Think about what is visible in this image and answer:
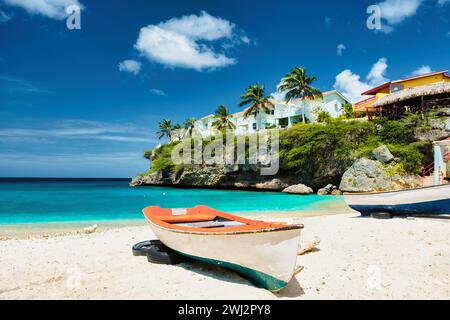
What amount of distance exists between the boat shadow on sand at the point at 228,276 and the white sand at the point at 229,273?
0.06 ft

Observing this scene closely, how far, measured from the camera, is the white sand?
4848 millimetres

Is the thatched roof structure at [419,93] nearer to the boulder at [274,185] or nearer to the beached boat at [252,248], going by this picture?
the boulder at [274,185]

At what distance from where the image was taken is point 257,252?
4.52m

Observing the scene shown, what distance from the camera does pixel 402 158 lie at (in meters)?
23.8

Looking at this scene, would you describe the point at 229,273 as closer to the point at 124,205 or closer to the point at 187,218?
the point at 187,218

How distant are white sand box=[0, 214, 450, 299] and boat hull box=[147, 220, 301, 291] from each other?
0.33 m

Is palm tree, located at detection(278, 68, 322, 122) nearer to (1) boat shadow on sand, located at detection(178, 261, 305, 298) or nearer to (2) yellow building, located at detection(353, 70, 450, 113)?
(2) yellow building, located at detection(353, 70, 450, 113)

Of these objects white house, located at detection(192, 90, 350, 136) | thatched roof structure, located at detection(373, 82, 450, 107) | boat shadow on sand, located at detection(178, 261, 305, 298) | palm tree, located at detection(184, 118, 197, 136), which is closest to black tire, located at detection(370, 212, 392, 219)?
boat shadow on sand, located at detection(178, 261, 305, 298)

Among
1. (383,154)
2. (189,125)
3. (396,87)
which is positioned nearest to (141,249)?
(383,154)

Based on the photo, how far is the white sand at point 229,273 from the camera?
4.85 meters

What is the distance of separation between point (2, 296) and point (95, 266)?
1918mm

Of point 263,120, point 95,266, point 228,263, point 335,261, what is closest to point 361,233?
point 335,261

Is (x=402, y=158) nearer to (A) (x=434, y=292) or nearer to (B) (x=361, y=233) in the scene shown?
(B) (x=361, y=233)

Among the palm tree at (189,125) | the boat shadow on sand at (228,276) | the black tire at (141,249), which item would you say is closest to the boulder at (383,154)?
the boat shadow on sand at (228,276)
